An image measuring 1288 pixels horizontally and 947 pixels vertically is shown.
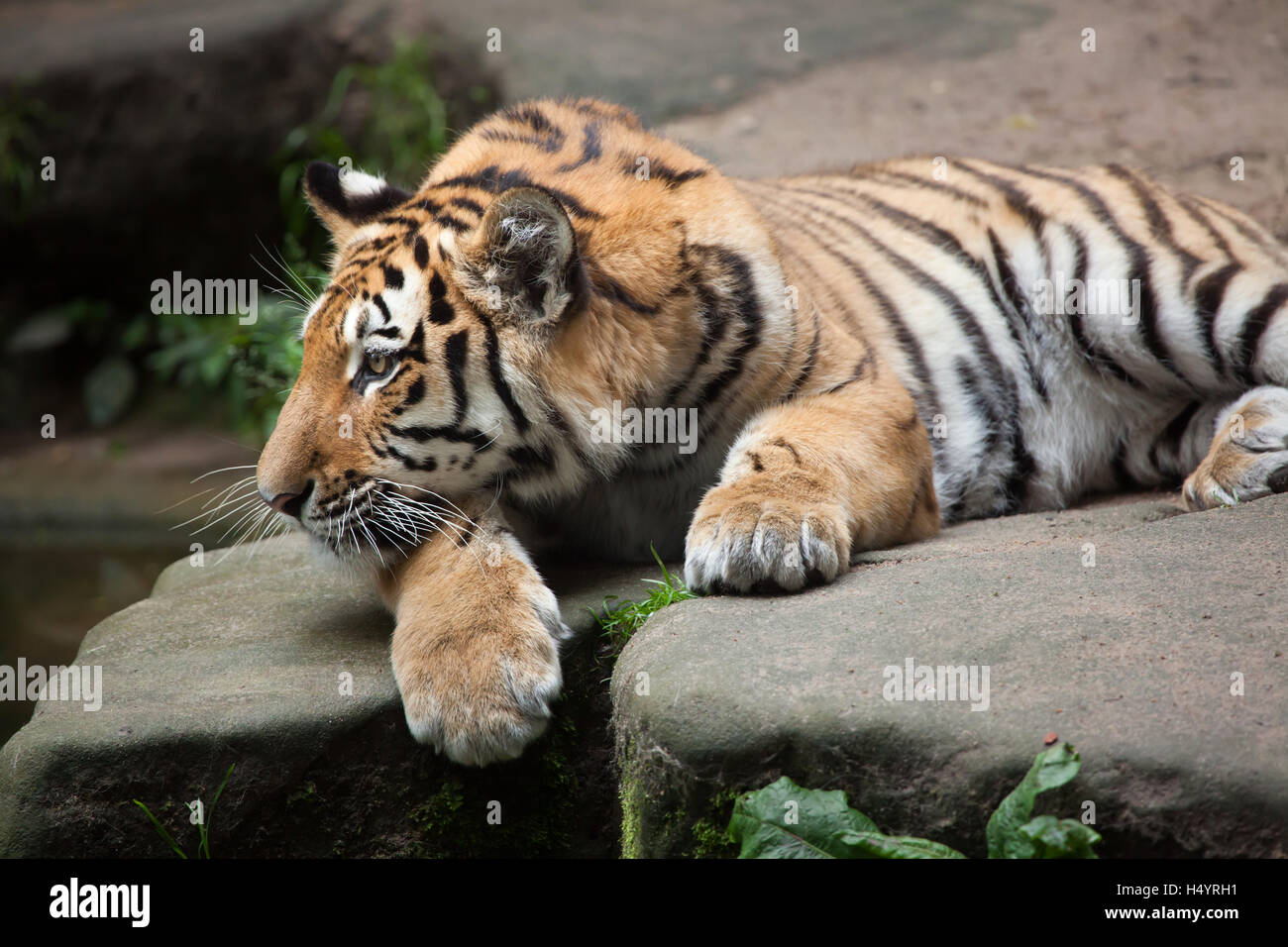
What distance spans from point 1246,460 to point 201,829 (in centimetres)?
266

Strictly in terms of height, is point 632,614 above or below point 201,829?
above

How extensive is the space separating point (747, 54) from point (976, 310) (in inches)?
164

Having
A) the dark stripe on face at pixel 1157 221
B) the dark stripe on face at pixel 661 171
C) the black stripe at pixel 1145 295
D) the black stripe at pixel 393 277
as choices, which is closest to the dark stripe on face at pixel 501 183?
the dark stripe on face at pixel 661 171

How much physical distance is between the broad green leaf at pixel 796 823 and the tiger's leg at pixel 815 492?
60cm

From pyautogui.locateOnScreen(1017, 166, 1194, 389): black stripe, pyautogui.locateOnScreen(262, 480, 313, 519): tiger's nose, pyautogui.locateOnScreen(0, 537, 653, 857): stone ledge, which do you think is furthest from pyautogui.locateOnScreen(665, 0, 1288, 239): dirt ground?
pyautogui.locateOnScreen(0, 537, 653, 857): stone ledge

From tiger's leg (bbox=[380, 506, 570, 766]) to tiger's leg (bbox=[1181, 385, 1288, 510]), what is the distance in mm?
1738

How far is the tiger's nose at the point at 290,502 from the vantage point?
2.72 metres

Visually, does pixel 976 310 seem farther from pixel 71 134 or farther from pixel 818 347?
pixel 71 134

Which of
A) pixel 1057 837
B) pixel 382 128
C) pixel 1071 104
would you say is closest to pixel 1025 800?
pixel 1057 837

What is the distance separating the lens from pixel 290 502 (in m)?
2.75

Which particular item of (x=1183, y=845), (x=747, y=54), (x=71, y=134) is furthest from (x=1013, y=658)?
(x=71, y=134)

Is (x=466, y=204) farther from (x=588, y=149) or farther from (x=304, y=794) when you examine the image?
(x=304, y=794)
